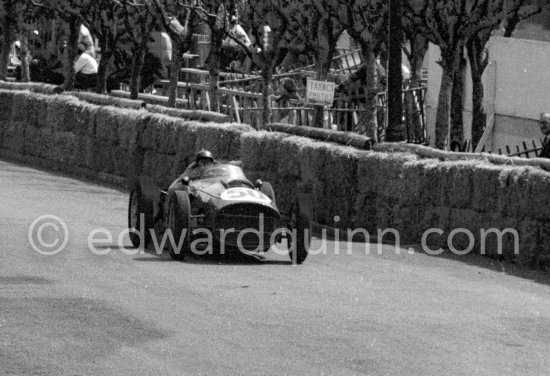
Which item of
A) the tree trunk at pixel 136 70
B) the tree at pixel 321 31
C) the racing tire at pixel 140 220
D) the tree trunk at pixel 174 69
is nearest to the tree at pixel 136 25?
the tree trunk at pixel 136 70

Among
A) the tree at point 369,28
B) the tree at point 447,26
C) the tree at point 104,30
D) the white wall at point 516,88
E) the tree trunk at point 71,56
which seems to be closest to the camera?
the tree at point 447,26

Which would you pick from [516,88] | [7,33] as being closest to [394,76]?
[516,88]

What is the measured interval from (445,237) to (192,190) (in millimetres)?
3775

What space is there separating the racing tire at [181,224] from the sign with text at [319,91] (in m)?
8.15

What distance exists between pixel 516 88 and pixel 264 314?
1428cm

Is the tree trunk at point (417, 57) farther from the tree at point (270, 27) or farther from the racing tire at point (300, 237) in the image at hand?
the racing tire at point (300, 237)

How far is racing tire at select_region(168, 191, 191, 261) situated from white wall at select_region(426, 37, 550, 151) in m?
10.0

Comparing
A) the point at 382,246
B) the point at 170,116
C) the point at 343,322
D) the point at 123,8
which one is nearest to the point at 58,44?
the point at 123,8

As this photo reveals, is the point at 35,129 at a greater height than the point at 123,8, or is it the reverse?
the point at 123,8

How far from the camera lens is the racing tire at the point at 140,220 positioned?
681 inches

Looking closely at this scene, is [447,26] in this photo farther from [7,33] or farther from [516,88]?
[7,33]

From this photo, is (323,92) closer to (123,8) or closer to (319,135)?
(319,135)

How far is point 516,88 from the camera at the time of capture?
2569cm

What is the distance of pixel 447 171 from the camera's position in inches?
749
